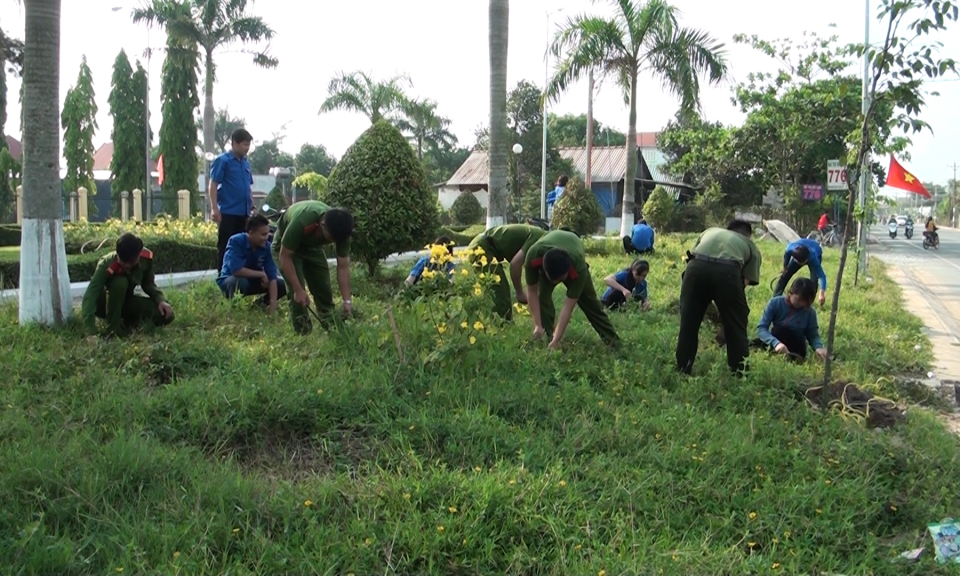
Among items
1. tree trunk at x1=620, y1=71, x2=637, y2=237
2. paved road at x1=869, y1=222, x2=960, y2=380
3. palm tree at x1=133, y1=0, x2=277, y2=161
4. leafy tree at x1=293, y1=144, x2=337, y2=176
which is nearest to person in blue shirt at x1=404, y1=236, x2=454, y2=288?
paved road at x1=869, y1=222, x2=960, y2=380

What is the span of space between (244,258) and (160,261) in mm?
3873

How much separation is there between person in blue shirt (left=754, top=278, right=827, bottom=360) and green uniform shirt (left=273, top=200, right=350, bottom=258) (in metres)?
3.54

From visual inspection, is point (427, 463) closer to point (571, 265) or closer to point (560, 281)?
point (560, 281)

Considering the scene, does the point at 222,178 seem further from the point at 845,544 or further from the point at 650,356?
the point at 845,544

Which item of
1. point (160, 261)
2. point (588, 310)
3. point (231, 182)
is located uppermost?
point (231, 182)

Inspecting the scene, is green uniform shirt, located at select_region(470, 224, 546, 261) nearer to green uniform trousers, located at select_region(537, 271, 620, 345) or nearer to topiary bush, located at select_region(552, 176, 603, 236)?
green uniform trousers, located at select_region(537, 271, 620, 345)

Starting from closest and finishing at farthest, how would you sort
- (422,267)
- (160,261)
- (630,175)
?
(422,267) < (160,261) < (630,175)

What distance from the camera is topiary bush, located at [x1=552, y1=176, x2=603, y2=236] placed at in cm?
1888

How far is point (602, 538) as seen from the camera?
11.2ft

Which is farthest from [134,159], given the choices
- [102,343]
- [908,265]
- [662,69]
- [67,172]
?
[102,343]

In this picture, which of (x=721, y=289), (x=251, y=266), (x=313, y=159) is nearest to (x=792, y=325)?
(x=721, y=289)

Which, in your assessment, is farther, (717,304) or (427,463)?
(717,304)

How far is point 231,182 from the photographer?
768cm

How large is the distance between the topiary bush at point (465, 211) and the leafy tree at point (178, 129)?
450 inches
